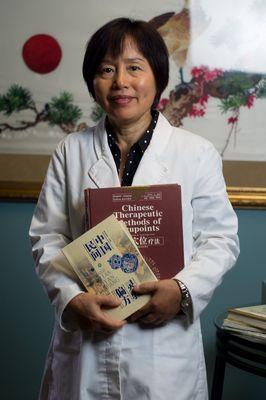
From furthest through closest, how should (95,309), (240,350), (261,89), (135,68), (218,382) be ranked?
1. (261,89)
2. (218,382)
3. (240,350)
4. (135,68)
5. (95,309)

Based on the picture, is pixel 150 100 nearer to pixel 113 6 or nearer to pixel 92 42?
pixel 92 42

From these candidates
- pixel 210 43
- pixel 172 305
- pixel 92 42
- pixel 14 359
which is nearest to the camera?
pixel 172 305

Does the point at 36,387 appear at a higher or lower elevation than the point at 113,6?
lower

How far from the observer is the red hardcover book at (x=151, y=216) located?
1093 millimetres

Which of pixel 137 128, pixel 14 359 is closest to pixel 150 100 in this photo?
pixel 137 128

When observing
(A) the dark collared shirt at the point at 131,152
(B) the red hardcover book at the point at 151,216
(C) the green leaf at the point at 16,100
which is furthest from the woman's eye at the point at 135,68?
(C) the green leaf at the point at 16,100

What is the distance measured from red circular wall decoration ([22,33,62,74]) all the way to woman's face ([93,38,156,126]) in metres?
0.67

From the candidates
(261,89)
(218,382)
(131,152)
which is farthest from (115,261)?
(261,89)

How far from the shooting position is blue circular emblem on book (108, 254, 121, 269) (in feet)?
3.54

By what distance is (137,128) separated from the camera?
3.94 feet

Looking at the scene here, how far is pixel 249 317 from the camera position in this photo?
1.42 m

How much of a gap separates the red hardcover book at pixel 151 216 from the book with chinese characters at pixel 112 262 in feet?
0.09

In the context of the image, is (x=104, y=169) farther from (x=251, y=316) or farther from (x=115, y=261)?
(x=251, y=316)

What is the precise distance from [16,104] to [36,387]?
0.86m
